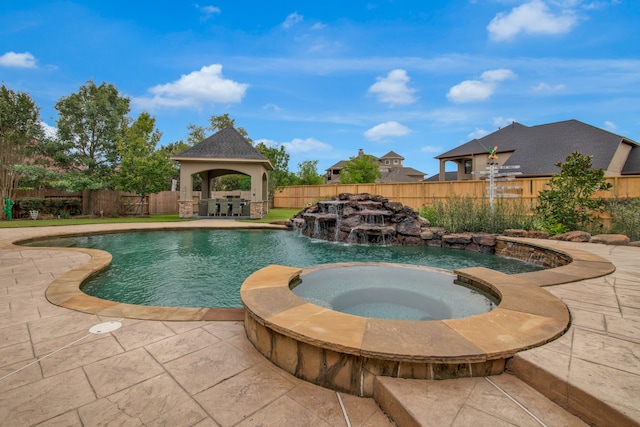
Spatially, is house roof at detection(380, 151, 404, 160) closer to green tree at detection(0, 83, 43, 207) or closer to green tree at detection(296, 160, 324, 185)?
green tree at detection(296, 160, 324, 185)

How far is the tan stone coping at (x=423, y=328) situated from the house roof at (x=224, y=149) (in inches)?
546

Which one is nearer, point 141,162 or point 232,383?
point 232,383

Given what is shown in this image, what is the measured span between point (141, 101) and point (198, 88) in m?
14.2

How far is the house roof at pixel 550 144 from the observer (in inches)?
635

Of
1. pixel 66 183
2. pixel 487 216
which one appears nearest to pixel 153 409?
pixel 487 216

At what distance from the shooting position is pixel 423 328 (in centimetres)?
205

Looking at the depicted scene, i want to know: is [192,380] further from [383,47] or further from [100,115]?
[100,115]

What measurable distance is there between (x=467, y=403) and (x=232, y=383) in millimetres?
1395

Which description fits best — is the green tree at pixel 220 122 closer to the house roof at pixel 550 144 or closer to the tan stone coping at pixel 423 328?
the house roof at pixel 550 144

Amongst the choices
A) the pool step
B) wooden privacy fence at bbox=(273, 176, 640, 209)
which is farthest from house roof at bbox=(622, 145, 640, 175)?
the pool step

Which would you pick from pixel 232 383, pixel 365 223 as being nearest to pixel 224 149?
pixel 365 223

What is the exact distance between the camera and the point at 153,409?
1608mm

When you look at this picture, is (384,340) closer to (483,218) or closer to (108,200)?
(483,218)

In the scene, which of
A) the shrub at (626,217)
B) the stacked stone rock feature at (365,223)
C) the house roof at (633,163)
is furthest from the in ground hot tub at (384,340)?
the house roof at (633,163)
